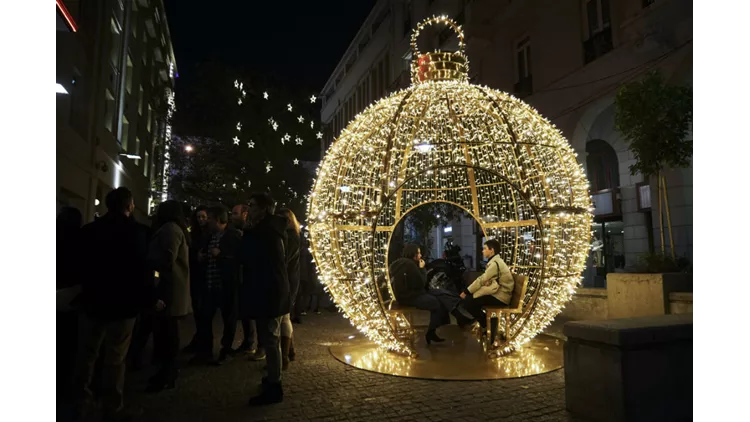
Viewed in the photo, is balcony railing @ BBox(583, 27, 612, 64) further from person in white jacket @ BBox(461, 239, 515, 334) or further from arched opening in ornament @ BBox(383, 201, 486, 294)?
person in white jacket @ BBox(461, 239, 515, 334)

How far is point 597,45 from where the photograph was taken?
11.0 metres

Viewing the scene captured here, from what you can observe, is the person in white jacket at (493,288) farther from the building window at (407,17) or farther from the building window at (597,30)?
the building window at (407,17)

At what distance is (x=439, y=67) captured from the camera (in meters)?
5.89

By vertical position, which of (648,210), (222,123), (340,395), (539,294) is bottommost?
(340,395)

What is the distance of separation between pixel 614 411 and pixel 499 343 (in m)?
2.10

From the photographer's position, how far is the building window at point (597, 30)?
10.7 metres

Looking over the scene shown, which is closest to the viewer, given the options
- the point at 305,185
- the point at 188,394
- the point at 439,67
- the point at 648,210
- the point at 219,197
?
the point at 188,394

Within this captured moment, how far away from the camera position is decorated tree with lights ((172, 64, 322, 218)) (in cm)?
1639

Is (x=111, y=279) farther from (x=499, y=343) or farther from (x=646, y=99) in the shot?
(x=646, y=99)

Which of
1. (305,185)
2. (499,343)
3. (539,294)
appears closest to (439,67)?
(539,294)

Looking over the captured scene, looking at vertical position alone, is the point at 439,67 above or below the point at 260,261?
above

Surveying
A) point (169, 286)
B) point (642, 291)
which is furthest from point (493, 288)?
point (169, 286)

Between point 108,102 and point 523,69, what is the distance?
12610mm

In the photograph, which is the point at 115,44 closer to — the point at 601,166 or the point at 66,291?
the point at 66,291
